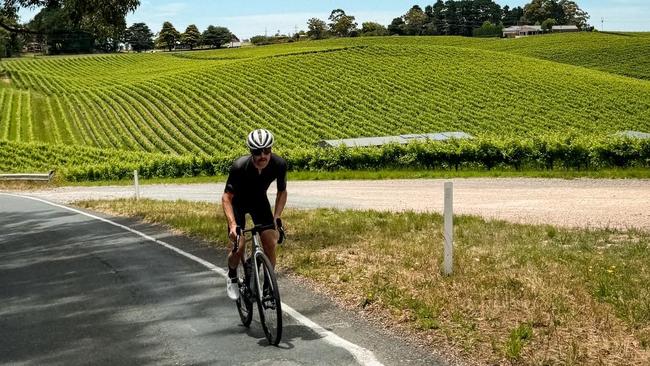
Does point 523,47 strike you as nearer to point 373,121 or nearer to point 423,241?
point 373,121

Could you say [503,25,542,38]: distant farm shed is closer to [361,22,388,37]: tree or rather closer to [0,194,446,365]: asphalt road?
[361,22,388,37]: tree

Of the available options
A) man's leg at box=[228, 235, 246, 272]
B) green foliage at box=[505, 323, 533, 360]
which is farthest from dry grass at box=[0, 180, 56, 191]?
green foliage at box=[505, 323, 533, 360]

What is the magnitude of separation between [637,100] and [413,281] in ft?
230

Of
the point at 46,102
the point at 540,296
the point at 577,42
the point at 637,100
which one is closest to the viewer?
the point at 540,296

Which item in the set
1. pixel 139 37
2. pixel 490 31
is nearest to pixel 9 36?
pixel 490 31

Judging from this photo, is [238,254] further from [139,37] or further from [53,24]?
[139,37]

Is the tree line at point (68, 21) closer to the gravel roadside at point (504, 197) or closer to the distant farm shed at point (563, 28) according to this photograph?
the gravel roadside at point (504, 197)

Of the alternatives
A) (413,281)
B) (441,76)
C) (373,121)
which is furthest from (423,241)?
(441,76)

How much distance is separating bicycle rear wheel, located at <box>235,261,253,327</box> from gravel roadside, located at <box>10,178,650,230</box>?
27.4 ft

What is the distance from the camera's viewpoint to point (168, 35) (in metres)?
173

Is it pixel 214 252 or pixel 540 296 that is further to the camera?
pixel 214 252

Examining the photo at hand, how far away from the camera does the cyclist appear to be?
6238 mm

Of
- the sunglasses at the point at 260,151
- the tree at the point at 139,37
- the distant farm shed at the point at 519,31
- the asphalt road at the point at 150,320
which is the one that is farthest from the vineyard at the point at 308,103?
the tree at the point at 139,37

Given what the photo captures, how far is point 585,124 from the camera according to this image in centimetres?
6025
